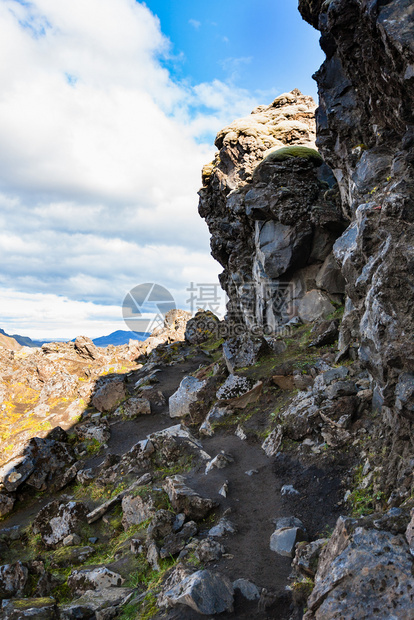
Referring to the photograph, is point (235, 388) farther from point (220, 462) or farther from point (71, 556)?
point (71, 556)

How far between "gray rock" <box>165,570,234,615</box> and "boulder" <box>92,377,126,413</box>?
19.9m

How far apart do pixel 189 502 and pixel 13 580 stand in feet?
15.4

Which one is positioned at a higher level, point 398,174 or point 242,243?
point 242,243

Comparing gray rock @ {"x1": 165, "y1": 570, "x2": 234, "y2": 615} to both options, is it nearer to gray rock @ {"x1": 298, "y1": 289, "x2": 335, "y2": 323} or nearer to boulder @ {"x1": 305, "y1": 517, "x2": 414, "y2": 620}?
boulder @ {"x1": 305, "y1": 517, "x2": 414, "y2": 620}

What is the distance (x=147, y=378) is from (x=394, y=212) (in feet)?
72.3

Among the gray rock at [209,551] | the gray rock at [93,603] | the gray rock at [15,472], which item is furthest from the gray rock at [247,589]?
the gray rock at [15,472]

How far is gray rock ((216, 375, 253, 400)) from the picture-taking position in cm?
1515

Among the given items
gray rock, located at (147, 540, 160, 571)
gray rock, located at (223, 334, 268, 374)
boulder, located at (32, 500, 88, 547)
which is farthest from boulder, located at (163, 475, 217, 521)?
gray rock, located at (223, 334, 268, 374)

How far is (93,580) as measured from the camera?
7.69 metres

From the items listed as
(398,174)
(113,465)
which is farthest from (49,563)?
(398,174)

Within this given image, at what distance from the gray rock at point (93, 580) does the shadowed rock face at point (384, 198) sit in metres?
6.83

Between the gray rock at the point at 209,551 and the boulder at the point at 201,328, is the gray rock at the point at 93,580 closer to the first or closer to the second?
the gray rock at the point at 209,551

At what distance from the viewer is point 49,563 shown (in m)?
9.58

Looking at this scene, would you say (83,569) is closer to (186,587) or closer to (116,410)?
(186,587)
